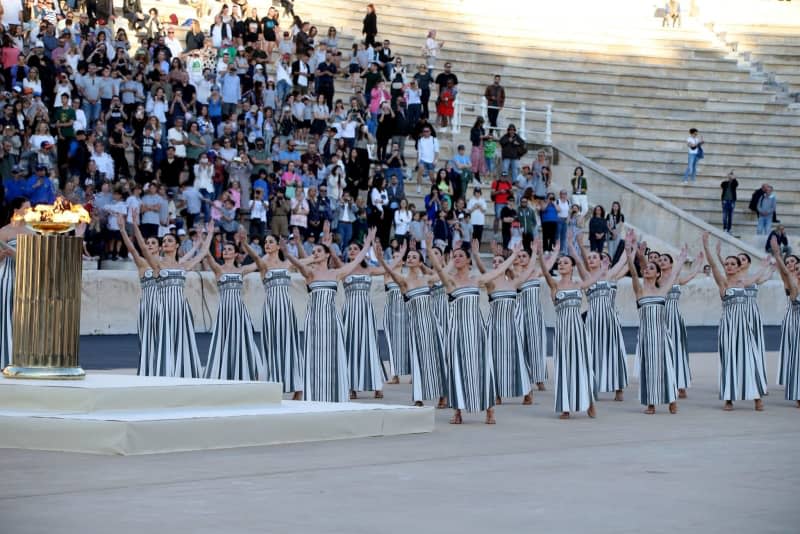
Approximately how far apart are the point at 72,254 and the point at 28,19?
57.7 ft

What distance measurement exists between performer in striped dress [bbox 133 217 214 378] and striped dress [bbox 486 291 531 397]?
369cm

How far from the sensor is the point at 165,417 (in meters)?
13.3

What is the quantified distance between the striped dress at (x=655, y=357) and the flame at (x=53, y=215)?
724cm

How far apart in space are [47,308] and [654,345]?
755 centimetres

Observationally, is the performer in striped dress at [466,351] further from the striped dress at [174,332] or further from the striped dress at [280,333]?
the striped dress at [174,332]

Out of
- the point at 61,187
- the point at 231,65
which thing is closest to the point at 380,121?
the point at 231,65

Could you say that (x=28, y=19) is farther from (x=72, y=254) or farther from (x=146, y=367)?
(x=72, y=254)

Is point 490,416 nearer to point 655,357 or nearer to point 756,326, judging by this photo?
point 655,357

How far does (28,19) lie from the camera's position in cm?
3077

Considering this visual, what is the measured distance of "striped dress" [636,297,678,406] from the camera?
1820 centimetres

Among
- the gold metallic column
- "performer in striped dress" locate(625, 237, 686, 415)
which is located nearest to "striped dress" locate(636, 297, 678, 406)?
"performer in striped dress" locate(625, 237, 686, 415)

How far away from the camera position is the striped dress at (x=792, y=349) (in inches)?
770

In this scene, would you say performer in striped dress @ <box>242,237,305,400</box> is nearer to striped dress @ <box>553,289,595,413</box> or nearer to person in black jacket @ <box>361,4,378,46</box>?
striped dress @ <box>553,289,595,413</box>

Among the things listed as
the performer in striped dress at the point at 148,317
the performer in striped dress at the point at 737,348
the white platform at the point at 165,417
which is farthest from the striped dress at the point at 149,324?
the performer in striped dress at the point at 737,348
